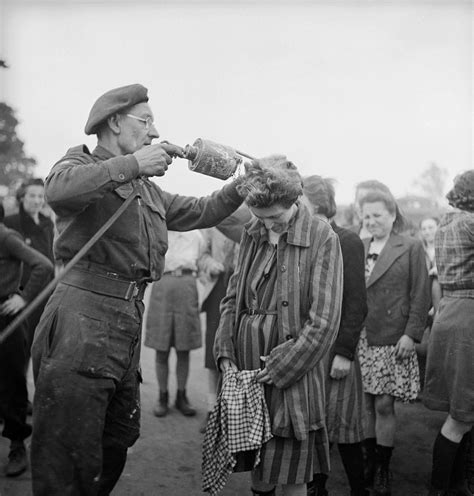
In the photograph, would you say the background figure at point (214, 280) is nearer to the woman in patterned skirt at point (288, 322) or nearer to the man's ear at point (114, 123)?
the woman in patterned skirt at point (288, 322)

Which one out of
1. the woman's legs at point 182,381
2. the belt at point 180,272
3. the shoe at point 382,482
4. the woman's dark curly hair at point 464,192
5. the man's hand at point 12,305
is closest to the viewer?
the woman's dark curly hair at point 464,192

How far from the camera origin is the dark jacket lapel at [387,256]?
3.87 metres

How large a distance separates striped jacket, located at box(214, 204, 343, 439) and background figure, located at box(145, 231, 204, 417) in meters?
2.69

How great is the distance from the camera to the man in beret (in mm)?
2426

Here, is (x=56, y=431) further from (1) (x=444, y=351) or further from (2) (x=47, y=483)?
(1) (x=444, y=351)

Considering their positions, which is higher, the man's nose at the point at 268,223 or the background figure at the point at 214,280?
the man's nose at the point at 268,223

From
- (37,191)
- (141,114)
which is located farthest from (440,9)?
(37,191)

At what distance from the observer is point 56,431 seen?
2.44m

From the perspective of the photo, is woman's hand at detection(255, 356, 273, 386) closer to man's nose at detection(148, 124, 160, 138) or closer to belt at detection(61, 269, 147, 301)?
belt at detection(61, 269, 147, 301)

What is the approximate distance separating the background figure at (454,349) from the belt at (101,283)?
190 cm

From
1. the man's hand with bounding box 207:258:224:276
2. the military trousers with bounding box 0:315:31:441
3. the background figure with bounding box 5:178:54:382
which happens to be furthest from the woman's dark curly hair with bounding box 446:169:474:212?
the background figure with bounding box 5:178:54:382

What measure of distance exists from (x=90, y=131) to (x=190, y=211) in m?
0.69

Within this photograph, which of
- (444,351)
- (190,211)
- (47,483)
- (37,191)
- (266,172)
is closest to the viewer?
(47,483)

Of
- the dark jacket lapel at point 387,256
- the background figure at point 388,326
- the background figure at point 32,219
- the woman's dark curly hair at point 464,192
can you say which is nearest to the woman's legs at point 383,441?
the background figure at point 388,326
